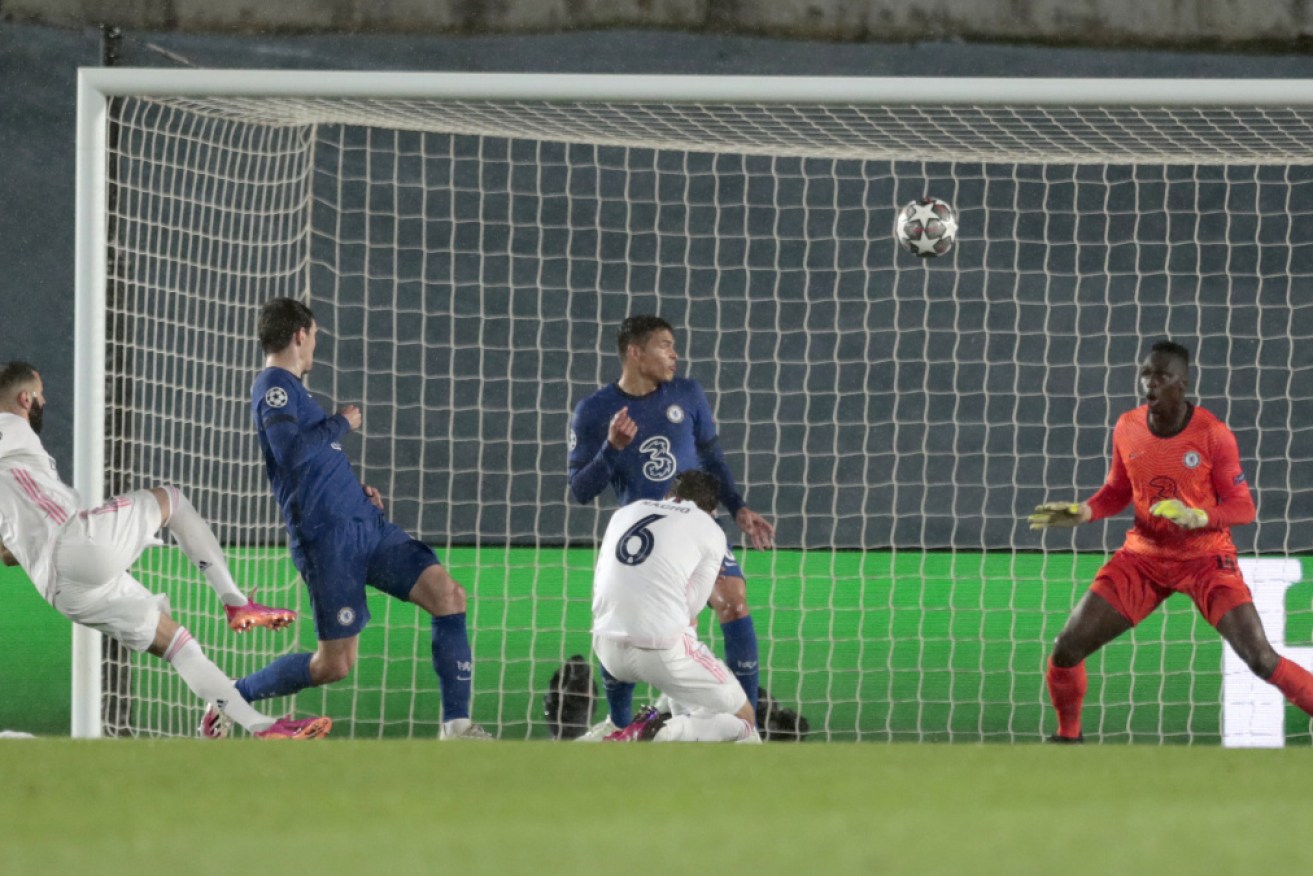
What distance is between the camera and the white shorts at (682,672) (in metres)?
5.04

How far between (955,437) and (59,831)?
7313 millimetres

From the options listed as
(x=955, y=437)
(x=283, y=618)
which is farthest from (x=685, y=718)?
(x=955, y=437)

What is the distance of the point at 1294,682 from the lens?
17.9ft

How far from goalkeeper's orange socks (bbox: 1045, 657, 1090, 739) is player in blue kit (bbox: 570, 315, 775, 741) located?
1026mm

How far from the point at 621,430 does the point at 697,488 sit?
0.33 m

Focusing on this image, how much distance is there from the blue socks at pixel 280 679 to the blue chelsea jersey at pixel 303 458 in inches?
16.0

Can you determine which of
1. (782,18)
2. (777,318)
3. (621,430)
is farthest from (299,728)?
(782,18)

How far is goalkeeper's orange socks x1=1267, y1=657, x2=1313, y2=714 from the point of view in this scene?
5.45 meters

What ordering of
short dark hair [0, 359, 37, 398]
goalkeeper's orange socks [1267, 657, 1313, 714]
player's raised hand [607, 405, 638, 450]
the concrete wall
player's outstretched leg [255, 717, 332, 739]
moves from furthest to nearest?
the concrete wall
goalkeeper's orange socks [1267, 657, 1313, 714]
player's raised hand [607, 405, 638, 450]
short dark hair [0, 359, 37, 398]
player's outstretched leg [255, 717, 332, 739]

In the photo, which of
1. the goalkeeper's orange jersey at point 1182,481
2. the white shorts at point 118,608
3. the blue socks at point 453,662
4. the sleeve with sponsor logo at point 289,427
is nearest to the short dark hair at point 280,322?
the sleeve with sponsor logo at point 289,427

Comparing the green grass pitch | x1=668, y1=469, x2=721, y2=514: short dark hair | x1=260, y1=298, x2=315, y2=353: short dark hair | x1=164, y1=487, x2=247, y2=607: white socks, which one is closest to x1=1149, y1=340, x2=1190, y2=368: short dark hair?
x1=668, y1=469, x2=721, y2=514: short dark hair

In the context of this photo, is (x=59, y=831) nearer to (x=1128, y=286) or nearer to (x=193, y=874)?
(x=193, y=874)

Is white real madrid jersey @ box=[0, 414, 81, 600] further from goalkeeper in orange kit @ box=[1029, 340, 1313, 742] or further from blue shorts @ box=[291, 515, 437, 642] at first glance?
goalkeeper in orange kit @ box=[1029, 340, 1313, 742]

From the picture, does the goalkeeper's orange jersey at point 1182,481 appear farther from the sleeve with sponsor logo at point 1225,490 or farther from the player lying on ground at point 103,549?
the player lying on ground at point 103,549
